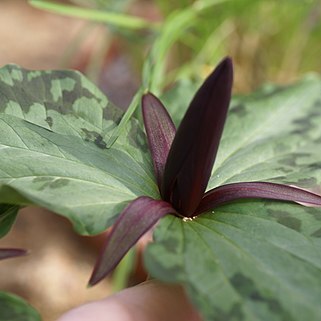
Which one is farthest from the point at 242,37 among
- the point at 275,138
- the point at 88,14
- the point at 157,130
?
the point at 157,130

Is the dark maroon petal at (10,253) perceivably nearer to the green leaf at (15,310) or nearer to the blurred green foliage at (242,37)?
the green leaf at (15,310)

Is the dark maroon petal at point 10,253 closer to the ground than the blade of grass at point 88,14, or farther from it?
closer to the ground

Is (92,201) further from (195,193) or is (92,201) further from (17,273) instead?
(17,273)

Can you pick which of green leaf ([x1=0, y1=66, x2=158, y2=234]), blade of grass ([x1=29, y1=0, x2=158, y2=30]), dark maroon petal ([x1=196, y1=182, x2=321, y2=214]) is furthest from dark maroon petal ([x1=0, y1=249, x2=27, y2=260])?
blade of grass ([x1=29, y1=0, x2=158, y2=30])

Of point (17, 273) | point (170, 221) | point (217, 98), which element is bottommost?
point (17, 273)

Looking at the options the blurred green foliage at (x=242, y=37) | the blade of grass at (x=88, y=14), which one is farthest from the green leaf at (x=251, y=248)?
the blurred green foliage at (x=242, y=37)

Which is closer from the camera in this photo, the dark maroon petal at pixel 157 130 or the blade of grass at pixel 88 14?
the dark maroon petal at pixel 157 130

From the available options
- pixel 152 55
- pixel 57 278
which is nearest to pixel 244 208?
pixel 152 55
